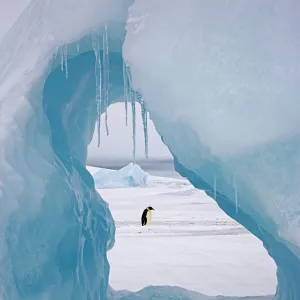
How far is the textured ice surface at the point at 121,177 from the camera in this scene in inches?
855

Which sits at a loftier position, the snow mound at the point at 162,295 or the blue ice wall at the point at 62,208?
the blue ice wall at the point at 62,208

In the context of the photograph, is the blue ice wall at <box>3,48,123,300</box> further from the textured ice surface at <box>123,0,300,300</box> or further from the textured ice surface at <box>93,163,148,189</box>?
the textured ice surface at <box>93,163,148,189</box>


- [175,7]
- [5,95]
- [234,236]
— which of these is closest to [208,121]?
[175,7]

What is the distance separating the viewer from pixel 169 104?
281cm

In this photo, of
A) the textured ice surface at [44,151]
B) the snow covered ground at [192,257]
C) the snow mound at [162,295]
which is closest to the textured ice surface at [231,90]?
the textured ice surface at [44,151]

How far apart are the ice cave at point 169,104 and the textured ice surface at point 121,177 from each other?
18.0m

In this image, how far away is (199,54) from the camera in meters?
2.73

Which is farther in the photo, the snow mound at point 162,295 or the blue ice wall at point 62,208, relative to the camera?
the snow mound at point 162,295

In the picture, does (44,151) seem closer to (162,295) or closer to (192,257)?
(162,295)

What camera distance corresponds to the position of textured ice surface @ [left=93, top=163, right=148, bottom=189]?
21719mm

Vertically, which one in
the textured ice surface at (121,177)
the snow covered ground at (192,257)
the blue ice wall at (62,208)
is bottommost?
the textured ice surface at (121,177)

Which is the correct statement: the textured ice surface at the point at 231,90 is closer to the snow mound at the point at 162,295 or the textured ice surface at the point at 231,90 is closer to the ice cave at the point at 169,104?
the ice cave at the point at 169,104

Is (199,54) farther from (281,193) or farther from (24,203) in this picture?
(24,203)

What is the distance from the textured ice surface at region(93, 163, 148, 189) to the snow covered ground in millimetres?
9976
